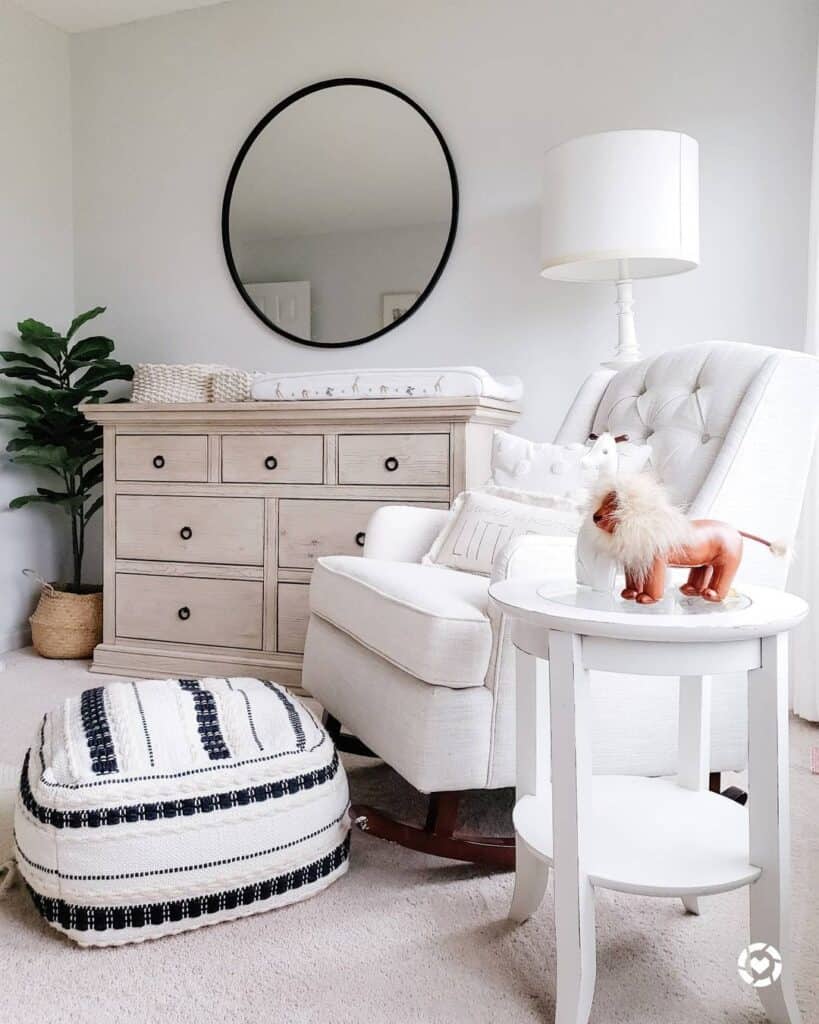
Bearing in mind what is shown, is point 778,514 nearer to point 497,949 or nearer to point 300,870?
point 497,949

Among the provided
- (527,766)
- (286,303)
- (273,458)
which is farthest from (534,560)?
(286,303)

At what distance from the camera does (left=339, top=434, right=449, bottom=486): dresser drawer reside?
2.56 meters

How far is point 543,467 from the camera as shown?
1955 millimetres

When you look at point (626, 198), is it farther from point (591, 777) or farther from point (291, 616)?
point (591, 777)

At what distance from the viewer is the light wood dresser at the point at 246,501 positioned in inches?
102

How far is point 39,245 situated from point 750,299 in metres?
2.58

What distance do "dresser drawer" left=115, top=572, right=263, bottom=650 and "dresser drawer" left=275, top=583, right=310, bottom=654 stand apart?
0.23 feet

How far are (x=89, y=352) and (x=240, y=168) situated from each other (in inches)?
34.1

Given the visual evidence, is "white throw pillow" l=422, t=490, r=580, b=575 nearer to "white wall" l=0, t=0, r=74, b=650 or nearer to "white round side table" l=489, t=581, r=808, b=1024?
"white round side table" l=489, t=581, r=808, b=1024

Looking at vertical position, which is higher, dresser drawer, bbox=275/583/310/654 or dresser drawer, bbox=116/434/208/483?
dresser drawer, bbox=116/434/208/483

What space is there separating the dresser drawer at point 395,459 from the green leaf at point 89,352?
1129 mm

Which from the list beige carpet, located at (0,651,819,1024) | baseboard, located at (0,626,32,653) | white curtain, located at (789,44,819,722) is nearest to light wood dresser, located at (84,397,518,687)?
baseboard, located at (0,626,32,653)

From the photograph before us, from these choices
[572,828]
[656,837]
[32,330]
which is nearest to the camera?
[572,828]

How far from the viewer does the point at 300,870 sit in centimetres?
143
